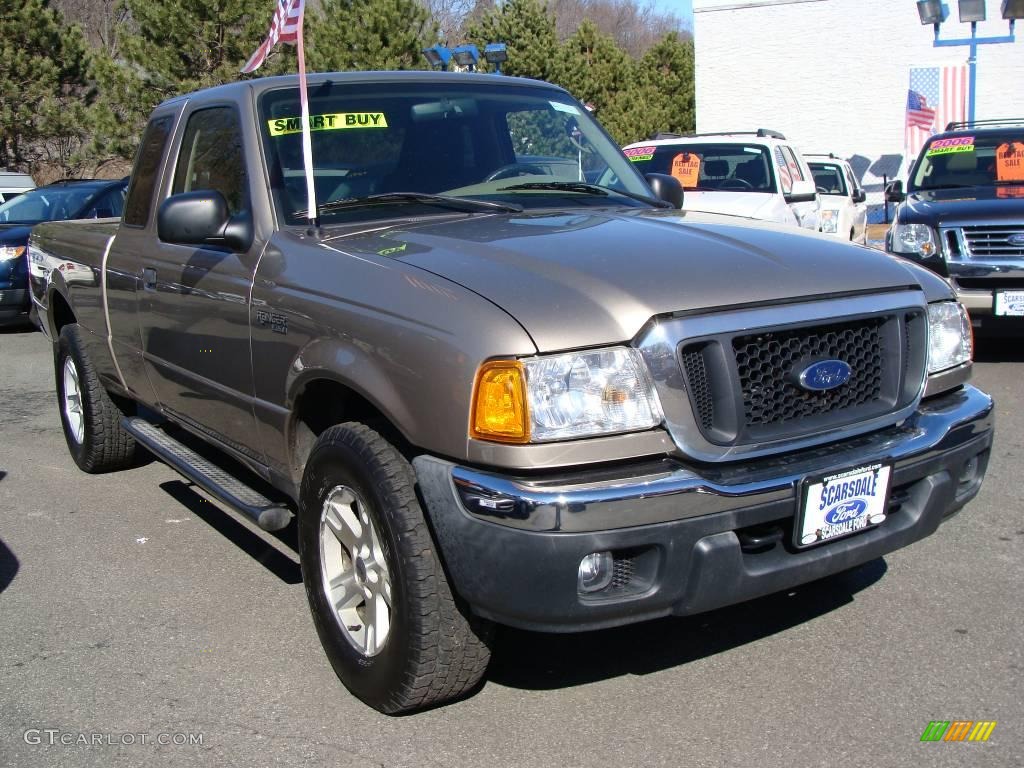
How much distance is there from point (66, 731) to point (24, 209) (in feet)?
35.3

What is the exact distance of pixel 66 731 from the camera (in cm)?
323

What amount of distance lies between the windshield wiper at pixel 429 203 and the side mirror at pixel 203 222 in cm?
31

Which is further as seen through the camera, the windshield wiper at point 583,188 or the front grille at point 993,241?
the front grille at point 993,241

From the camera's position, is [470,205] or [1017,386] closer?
[470,205]

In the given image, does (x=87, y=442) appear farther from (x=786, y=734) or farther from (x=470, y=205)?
(x=786, y=734)

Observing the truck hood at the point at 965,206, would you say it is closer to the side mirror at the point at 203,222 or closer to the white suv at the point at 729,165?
the white suv at the point at 729,165

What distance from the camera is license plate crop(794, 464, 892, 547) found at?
2902mm

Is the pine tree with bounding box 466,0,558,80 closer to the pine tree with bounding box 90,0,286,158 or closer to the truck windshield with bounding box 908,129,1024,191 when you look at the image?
the pine tree with bounding box 90,0,286,158

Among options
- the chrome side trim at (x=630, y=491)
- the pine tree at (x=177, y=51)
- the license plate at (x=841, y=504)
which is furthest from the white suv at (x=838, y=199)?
the pine tree at (x=177, y=51)

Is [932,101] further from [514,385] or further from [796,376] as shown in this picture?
[514,385]

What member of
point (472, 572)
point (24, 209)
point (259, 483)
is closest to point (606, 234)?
point (472, 572)

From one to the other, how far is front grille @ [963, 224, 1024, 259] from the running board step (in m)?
5.92

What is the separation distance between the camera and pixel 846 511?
299 cm

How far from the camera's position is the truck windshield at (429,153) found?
395 centimetres
